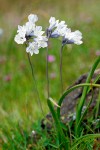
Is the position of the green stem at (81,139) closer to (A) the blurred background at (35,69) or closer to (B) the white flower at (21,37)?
(B) the white flower at (21,37)

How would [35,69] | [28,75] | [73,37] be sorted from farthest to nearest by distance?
[35,69], [28,75], [73,37]

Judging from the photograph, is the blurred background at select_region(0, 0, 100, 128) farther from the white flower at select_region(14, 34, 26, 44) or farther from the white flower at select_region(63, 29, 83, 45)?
the white flower at select_region(14, 34, 26, 44)

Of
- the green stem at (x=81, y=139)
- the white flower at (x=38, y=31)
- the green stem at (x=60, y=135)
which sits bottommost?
the green stem at (x=81, y=139)

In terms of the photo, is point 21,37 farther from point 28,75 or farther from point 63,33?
point 28,75

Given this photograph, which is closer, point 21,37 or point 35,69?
point 21,37

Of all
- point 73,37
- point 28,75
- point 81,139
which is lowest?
point 81,139

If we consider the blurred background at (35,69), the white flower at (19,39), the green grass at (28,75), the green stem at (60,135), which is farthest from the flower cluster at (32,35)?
the blurred background at (35,69)

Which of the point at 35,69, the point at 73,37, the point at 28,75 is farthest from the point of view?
the point at 35,69

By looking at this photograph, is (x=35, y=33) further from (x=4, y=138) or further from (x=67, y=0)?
(x=67, y=0)

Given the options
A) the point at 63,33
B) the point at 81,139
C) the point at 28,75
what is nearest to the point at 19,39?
the point at 63,33

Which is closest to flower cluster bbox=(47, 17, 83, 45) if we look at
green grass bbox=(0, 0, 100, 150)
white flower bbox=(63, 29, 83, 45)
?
white flower bbox=(63, 29, 83, 45)

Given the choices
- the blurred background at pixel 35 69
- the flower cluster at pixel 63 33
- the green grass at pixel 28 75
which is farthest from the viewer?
the blurred background at pixel 35 69
